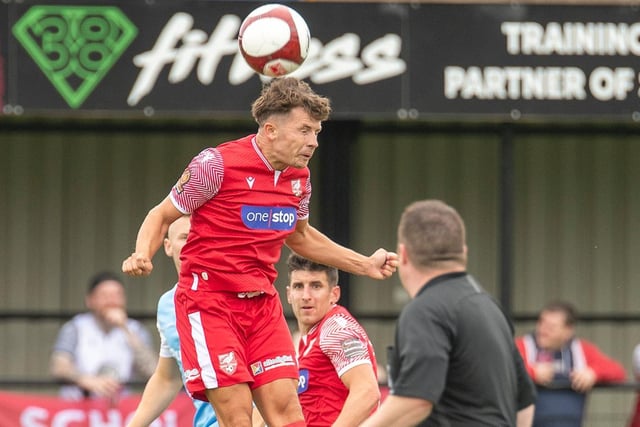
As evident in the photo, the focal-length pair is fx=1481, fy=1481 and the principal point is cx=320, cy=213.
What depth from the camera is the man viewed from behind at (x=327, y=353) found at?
270 inches

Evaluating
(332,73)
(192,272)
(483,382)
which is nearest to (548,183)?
(332,73)

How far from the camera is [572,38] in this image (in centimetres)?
1134

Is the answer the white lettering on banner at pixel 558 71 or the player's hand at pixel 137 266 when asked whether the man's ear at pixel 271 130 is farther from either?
the white lettering on banner at pixel 558 71

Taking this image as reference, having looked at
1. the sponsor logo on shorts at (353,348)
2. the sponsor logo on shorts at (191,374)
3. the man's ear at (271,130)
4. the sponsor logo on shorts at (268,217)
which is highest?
the man's ear at (271,130)

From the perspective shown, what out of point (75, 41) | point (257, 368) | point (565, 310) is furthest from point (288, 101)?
point (565, 310)

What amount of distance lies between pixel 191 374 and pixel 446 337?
1782mm

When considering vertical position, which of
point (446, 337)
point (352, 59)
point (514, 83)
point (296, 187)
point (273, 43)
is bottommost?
point (446, 337)

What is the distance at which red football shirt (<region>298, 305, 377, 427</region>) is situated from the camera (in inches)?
275

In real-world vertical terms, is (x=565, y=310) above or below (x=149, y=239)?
below

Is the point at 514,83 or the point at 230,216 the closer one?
the point at 230,216

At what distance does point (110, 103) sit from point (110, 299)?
1.47 m

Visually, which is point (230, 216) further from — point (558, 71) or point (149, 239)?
point (558, 71)

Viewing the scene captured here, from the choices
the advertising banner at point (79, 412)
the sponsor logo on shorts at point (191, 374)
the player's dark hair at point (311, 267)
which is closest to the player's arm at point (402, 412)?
the sponsor logo on shorts at point (191, 374)

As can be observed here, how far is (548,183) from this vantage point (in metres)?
14.4
